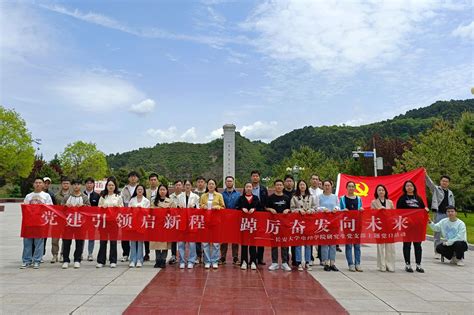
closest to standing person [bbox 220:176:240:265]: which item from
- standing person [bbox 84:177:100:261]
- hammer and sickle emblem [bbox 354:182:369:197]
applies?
standing person [bbox 84:177:100:261]

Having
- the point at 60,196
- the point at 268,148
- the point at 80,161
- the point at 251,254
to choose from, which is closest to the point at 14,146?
the point at 80,161

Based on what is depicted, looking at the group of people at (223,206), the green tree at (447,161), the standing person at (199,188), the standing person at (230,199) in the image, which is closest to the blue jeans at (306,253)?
the group of people at (223,206)

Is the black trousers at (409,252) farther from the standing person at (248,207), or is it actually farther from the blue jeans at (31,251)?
the blue jeans at (31,251)

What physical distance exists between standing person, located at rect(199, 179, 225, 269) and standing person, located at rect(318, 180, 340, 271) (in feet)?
6.70

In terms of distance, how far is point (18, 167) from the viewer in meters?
36.2

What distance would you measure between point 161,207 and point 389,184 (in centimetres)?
703

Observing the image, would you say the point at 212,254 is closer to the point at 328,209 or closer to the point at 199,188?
the point at 199,188

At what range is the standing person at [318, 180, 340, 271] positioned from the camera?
292 inches

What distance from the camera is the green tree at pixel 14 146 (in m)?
34.8

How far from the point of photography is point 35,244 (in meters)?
7.46

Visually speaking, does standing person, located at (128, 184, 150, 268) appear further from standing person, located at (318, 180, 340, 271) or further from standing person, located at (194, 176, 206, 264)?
standing person, located at (318, 180, 340, 271)

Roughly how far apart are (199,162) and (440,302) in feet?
240

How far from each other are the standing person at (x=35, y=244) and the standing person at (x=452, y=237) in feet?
27.0

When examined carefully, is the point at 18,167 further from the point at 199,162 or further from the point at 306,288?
the point at 199,162
